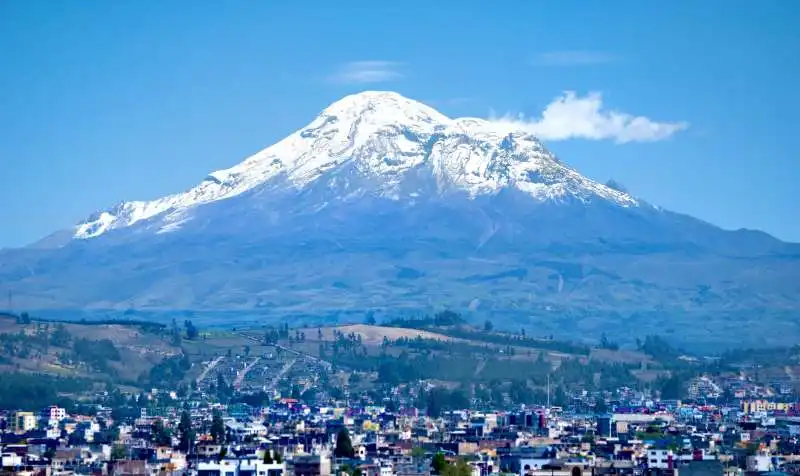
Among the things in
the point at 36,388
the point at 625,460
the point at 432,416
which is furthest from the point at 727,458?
the point at 36,388

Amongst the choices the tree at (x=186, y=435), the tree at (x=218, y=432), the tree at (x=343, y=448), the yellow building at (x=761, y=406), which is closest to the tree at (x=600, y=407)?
the yellow building at (x=761, y=406)

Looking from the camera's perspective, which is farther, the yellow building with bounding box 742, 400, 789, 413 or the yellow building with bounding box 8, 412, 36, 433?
the yellow building with bounding box 742, 400, 789, 413

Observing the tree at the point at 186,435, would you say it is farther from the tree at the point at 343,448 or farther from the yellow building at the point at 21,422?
the yellow building at the point at 21,422

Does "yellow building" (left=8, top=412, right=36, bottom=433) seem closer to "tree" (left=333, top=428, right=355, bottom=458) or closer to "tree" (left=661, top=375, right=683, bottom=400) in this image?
"tree" (left=333, top=428, right=355, bottom=458)

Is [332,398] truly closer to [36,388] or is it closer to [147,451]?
[36,388]

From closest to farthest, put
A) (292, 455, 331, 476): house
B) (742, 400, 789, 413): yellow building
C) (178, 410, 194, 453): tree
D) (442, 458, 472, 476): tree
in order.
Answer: (442, 458, 472, 476): tree → (292, 455, 331, 476): house → (178, 410, 194, 453): tree → (742, 400, 789, 413): yellow building

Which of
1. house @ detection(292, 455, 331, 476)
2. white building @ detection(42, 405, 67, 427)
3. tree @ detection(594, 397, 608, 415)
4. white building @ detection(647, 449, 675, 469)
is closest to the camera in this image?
house @ detection(292, 455, 331, 476)

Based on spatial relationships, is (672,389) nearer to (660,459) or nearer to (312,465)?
(660,459)

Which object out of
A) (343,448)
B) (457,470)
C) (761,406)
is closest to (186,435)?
(343,448)

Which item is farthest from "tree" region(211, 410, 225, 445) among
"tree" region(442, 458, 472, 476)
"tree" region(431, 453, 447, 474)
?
"tree" region(442, 458, 472, 476)

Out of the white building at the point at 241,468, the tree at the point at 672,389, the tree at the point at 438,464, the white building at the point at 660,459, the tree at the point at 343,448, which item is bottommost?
the white building at the point at 241,468
